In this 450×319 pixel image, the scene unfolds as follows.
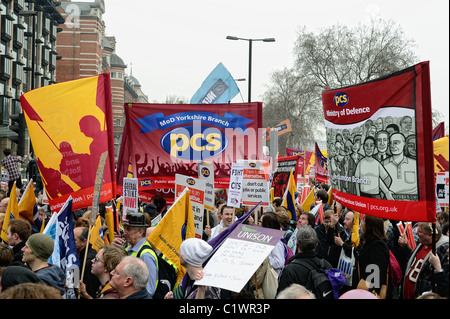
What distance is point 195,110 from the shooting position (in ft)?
31.9

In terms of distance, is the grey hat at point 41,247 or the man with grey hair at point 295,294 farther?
the grey hat at point 41,247

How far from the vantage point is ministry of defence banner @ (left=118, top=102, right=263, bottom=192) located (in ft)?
31.3

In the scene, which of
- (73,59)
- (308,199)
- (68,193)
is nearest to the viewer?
(68,193)

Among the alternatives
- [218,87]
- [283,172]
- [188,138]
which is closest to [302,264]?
[188,138]

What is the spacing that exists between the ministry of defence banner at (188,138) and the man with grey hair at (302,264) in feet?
13.3

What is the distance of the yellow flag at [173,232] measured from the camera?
5.68 metres

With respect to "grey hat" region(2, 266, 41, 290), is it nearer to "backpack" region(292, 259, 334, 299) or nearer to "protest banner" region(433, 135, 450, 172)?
"backpack" region(292, 259, 334, 299)

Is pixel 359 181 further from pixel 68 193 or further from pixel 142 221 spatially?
pixel 68 193

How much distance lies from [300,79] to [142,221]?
45.9m

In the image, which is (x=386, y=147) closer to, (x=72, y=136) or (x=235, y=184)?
(x=72, y=136)

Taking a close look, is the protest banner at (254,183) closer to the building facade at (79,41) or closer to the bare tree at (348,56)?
the bare tree at (348,56)

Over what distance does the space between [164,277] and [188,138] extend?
430 cm

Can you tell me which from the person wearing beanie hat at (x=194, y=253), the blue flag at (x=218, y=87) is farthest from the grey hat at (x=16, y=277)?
the blue flag at (x=218, y=87)
